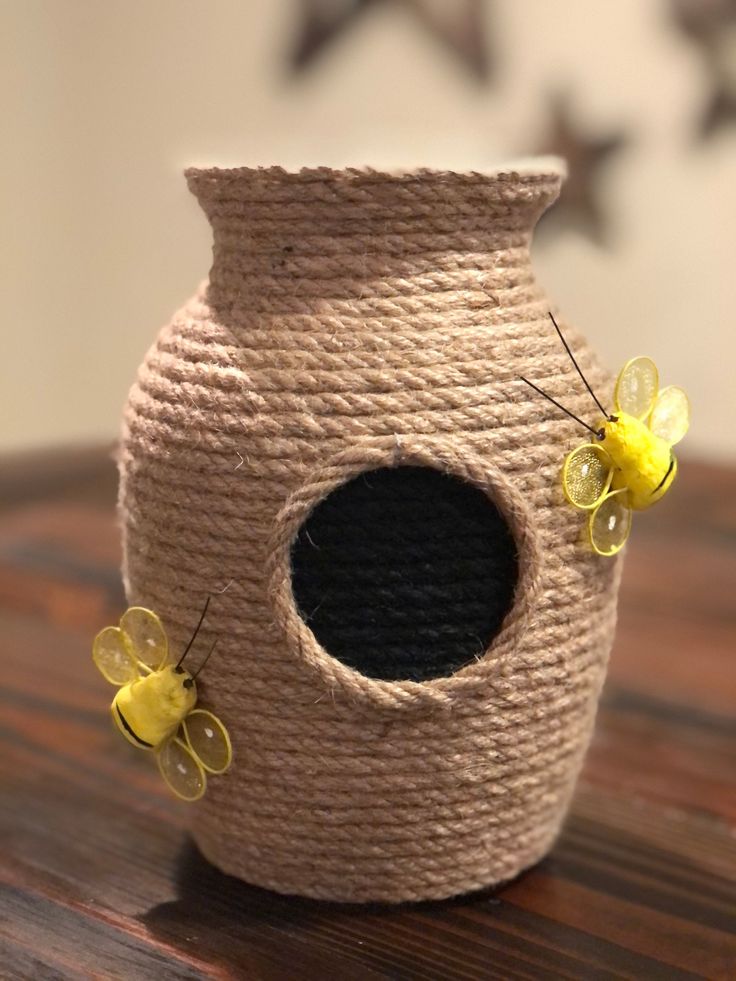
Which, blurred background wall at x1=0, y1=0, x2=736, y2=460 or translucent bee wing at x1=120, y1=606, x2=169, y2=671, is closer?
translucent bee wing at x1=120, y1=606, x2=169, y2=671

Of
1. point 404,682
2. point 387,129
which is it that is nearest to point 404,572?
Answer: point 404,682

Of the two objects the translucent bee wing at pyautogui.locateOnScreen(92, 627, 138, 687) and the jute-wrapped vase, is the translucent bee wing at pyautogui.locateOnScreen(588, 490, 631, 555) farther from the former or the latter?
the translucent bee wing at pyautogui.locateOnScreen(92, 627, 138, 687)

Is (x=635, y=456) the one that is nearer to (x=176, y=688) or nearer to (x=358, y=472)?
(x=358, y=472)

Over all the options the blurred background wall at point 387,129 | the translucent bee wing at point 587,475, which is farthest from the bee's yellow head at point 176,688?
the blurred background wall at point 387,129

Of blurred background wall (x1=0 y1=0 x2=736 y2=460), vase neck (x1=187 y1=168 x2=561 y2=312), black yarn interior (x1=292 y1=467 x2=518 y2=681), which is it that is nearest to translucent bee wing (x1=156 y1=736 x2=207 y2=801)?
black yarn interior (x1=292 y1=467 x2=518 y2=681)

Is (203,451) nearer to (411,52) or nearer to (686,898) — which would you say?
(686,898)
